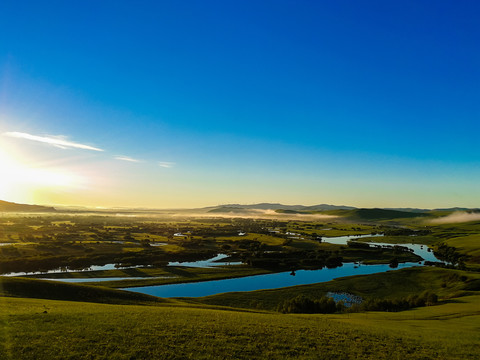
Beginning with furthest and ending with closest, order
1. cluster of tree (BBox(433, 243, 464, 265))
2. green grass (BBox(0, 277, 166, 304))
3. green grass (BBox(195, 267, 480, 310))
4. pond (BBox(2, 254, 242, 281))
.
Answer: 1. cluster of tree (BBox(433, 243, 464, 265))
2. pond (BBox(2, 254, 242, 281))
3. green grass (BBox(195, 267, 480, 310))
4. green grass (BBox(0, 277, 166, 304))

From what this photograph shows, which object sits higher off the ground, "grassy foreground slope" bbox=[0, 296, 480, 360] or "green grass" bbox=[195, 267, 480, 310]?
"grassy foreground slope" bbox=[0, 296, 480, 360]

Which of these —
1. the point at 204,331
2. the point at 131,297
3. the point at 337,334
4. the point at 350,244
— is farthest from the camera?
the point at 350,244

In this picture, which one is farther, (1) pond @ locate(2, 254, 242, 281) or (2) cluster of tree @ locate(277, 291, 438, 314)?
(1) pond @ locate(2, 254, 242, 281)

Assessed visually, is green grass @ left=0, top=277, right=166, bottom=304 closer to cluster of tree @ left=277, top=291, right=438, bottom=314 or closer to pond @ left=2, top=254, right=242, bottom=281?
cluster of tree @ left=277, top=291, right=438, bottom=314

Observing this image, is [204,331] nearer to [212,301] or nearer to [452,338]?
[452,338]

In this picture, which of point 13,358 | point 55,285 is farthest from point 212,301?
point 13,358

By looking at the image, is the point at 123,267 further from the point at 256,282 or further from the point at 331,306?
the point at 331,306

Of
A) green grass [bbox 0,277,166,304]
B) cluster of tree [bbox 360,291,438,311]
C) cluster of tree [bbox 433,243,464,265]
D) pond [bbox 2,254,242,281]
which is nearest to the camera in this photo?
green grass [bbox 0,277,166,304]

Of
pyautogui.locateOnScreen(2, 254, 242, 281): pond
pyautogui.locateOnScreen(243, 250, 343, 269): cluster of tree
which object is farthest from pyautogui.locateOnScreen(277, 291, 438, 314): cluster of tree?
pyautogui.locateOnScreen(2, 254, 242, 281): pond
